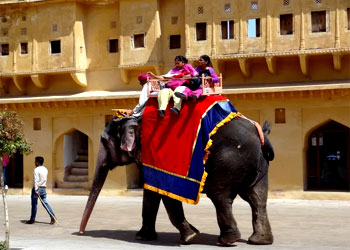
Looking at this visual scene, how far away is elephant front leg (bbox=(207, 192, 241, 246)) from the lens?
10.9 metres

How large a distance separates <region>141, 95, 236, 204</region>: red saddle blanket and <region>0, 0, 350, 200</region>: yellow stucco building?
34.3 feet

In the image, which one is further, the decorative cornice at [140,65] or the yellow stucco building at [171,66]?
the decorative cornice at [140,65]

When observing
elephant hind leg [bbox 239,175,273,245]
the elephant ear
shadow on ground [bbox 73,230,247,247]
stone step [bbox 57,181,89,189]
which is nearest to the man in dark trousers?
shadow on ground [bbox 73,230,247,247]

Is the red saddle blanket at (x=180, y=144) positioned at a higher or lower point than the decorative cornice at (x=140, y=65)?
lower

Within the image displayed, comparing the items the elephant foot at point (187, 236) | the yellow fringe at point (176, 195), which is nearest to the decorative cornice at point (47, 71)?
the yellow fringe at point (176, 195)

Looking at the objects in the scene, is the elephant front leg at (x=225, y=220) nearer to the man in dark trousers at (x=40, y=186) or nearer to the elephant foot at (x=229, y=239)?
the elephant foot at (x=229, y=239)

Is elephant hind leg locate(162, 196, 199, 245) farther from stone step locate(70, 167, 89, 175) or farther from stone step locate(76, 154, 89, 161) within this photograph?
stone step locate(76, 154, 89, 161)

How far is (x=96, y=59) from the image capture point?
83.3ft

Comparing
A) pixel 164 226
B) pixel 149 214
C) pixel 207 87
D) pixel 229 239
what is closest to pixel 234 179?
pixel 229 239

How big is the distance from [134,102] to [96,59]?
2.71 metres

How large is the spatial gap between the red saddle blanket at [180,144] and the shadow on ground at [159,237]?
93 cm

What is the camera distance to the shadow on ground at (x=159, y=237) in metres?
11.7

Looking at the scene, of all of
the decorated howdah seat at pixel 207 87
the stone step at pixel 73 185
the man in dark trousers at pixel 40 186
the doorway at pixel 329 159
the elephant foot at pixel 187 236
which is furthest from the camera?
the stone step at pixel 73 185

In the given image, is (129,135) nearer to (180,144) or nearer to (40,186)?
(180,144)
